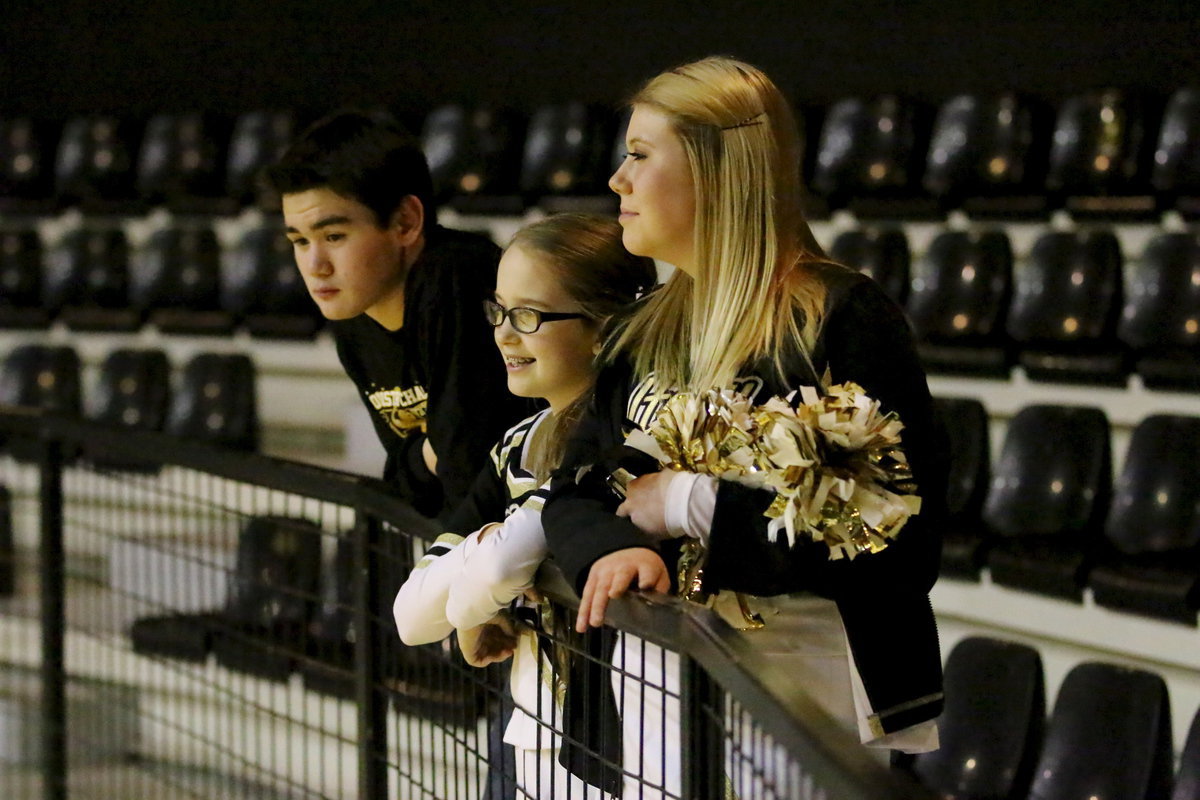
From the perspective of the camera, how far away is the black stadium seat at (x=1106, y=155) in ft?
10.0

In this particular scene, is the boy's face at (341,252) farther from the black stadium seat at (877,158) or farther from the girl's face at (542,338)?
the black stadium seat at (877,158)

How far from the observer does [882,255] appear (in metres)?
3.22

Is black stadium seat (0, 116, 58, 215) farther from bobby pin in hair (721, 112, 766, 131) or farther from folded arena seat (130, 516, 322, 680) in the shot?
bobby pin in hair (721, 112, 766, 131)

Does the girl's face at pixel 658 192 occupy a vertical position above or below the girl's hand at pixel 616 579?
above

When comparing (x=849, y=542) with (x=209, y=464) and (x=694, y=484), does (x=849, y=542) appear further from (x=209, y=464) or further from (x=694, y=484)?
(x=209, y=464)

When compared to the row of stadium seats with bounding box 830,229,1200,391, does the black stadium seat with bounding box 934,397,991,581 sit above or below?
below

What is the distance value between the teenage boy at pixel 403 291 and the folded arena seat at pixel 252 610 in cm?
28

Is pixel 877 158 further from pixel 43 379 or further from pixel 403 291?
pixel 43 379

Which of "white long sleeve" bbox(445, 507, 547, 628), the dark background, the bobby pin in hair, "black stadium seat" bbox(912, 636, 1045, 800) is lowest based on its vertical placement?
"black stadium seat" bbox(912, 636, 1045, 800)

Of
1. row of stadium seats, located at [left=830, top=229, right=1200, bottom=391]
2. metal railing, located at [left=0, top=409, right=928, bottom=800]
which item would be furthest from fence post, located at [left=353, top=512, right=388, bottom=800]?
row of stadium seats, located at [left=830, top=229, right=1200, bottom=391]

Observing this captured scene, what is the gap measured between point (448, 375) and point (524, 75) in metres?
2.80

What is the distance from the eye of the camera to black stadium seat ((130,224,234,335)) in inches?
182

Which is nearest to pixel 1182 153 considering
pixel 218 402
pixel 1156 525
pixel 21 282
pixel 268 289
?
pixel 1156 525

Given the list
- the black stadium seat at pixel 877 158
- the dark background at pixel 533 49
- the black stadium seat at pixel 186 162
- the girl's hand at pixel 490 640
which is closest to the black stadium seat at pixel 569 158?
the dark background at pixel 533 49
